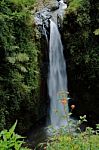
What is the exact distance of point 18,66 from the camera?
909cm

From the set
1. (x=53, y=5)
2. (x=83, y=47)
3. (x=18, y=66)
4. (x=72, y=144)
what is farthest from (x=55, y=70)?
(x=72, y=144)

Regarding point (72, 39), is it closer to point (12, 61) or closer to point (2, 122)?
point (12, 61)

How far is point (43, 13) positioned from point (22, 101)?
10.8ft

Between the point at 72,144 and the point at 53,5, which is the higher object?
the point at 53,5

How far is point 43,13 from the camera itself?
11273 mm

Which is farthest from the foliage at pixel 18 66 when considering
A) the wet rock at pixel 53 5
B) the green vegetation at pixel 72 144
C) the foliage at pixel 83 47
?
the green vegetation at pixel 72 144

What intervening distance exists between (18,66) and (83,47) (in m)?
2.63

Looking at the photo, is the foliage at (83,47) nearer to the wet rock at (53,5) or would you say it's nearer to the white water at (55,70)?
the white water at (55,70)

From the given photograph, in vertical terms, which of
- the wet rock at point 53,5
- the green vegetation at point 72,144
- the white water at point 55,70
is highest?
the wet rock at point 53,5

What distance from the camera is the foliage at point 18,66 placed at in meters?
8.69

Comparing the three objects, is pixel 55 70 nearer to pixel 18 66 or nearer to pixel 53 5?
pixel 18 66

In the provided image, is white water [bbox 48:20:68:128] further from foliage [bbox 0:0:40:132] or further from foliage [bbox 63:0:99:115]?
Answer: foliage [bbox 0:0:40:132]

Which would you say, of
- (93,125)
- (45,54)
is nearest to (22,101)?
(45,54)

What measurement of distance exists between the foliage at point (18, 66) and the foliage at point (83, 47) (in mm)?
1275
